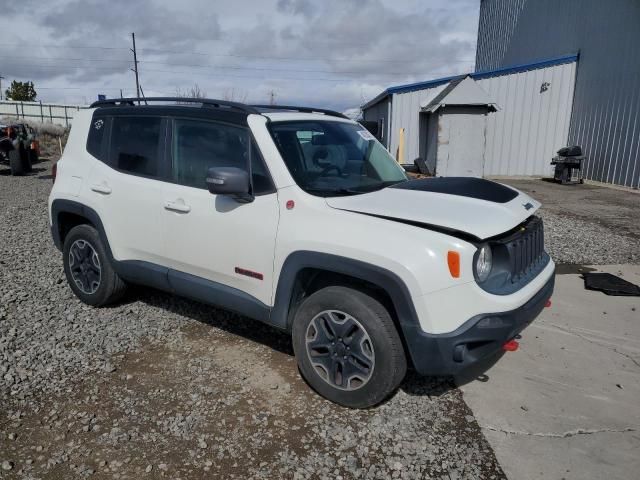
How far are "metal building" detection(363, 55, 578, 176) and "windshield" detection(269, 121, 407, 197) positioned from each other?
447 inches

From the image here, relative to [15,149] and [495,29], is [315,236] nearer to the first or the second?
[15,149]

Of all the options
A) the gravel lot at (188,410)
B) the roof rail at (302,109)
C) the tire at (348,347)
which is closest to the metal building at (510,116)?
the roof rail at (302,109)

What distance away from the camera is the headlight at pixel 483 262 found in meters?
2.85

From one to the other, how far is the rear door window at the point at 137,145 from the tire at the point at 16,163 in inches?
539

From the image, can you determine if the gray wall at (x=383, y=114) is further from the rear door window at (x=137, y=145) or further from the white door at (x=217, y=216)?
the white door at (x=217, y=216)

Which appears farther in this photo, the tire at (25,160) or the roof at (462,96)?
the tire at (25,160)

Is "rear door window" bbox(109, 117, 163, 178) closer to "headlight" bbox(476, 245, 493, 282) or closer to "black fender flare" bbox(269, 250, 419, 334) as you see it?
"black fender flare" bbox(269, 250, 419, 334)

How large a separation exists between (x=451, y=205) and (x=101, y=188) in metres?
2.93

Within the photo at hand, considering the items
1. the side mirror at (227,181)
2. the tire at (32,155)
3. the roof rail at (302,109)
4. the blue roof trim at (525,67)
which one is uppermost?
the blue roof trim at (525,67)

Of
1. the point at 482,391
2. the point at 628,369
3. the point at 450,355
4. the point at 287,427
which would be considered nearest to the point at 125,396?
the point at 287,427

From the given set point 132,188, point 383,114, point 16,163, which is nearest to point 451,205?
point 132,188

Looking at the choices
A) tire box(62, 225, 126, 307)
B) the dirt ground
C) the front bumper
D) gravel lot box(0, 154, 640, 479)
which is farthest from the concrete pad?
the dirt ground

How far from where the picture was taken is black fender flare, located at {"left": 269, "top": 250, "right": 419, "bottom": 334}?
276 cm

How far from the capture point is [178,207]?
12.3 ft
